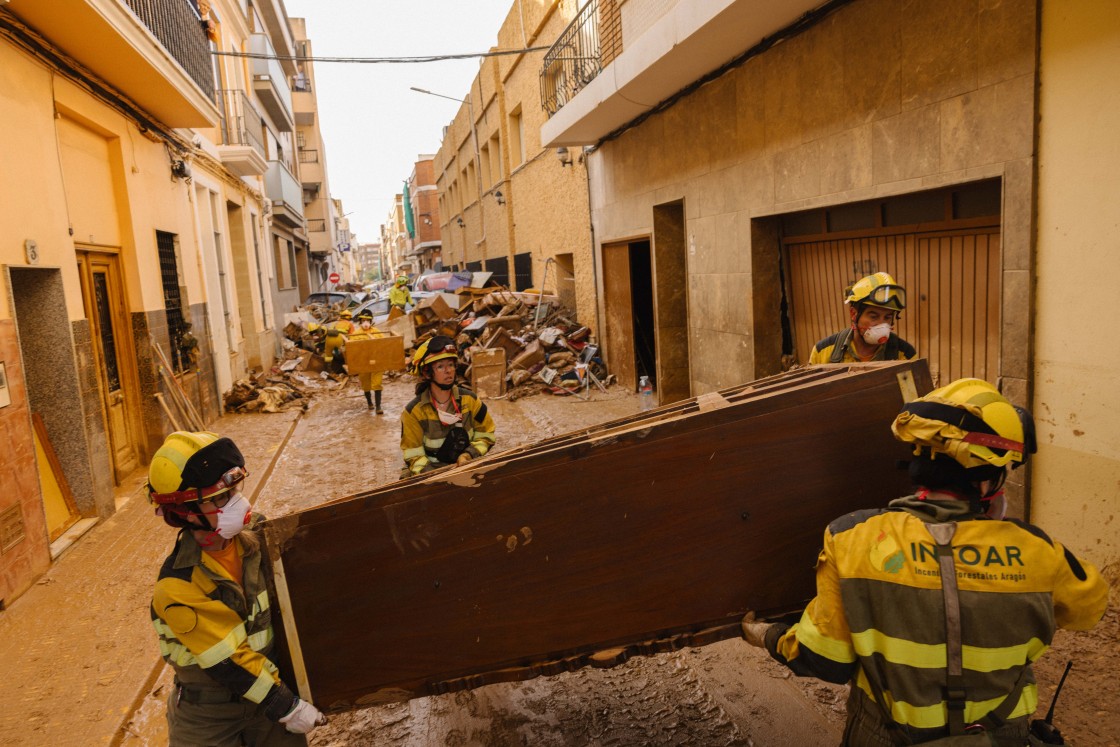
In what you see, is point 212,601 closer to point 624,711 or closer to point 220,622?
point 220,622

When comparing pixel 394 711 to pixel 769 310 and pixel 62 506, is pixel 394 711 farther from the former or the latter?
pixel 769 310

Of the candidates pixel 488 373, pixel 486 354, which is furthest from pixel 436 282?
pixel 488 373

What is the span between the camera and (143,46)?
6.76 meters

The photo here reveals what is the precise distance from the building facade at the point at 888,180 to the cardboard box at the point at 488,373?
299 cm

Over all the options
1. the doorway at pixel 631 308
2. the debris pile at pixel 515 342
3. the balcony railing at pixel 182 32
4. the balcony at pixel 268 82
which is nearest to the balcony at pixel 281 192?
the balcony at pixel 268 82

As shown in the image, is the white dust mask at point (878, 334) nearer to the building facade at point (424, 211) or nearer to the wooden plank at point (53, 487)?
the wooden plank at point (53, 487)

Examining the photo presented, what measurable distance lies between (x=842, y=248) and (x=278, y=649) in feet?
17.3

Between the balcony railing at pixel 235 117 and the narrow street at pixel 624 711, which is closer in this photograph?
the narrow street at pixel 624 711

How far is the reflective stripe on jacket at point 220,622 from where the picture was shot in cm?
203

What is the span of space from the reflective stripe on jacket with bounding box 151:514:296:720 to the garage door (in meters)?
4.15

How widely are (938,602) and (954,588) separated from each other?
48 millimetres

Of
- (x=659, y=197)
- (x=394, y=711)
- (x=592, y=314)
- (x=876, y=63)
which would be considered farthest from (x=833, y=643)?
(x=592, y=314)

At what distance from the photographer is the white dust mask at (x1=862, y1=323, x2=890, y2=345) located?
380 centimetres

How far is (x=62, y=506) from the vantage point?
5902 mm
